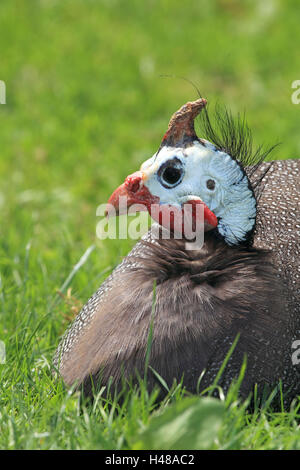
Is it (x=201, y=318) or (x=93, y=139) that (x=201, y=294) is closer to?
(x=201, y=318)

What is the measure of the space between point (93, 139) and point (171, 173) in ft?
10.5

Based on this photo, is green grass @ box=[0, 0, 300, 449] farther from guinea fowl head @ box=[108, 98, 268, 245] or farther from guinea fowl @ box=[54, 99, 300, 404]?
guinea fowl head @ box=[108, 98, 268, 245]

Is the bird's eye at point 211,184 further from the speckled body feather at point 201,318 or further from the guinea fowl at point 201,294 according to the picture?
the speckled body feather at point 201,318

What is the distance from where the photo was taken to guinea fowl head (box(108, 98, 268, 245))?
108 inches

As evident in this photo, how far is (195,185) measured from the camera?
2.75 metres

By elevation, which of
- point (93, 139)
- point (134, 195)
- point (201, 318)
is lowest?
point (201, 318)

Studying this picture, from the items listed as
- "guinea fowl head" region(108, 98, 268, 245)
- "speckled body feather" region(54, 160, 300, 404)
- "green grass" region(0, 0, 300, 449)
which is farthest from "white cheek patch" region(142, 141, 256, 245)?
"green grass" region(0, 0, 300, 449)

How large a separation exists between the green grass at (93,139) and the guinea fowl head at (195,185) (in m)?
0.64

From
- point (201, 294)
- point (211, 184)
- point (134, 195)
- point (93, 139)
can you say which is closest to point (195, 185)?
point (211, 184)

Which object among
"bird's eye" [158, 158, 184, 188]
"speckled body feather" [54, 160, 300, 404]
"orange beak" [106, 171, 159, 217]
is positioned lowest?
"speckled body feather" [54, 160, 300, 404]

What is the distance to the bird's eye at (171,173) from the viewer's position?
2736 mm

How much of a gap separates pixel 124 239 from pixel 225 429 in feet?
6.89

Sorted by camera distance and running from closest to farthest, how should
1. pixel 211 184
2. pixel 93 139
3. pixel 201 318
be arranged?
pixel 201 318 → pixel 211 184 → pixel 93 139
